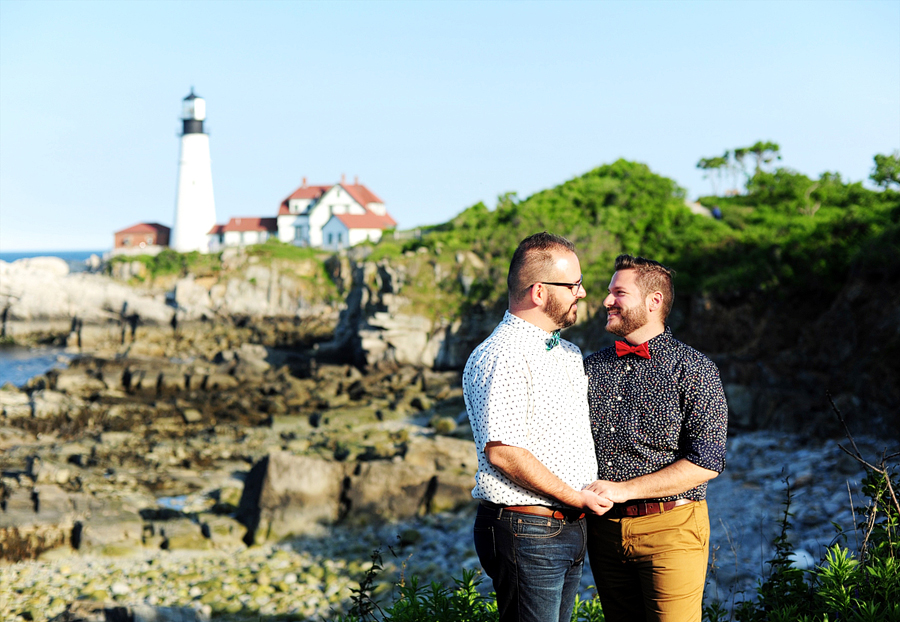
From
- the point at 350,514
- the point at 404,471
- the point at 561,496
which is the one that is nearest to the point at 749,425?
the point at 404,471

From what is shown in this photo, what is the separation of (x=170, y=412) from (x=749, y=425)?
1699 centimetres

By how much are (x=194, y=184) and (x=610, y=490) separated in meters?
64.5

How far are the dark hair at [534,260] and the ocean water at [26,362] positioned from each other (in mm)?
30893

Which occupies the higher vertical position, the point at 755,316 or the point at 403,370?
the point at 755,316

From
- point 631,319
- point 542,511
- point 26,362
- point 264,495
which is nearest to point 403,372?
point 264,495

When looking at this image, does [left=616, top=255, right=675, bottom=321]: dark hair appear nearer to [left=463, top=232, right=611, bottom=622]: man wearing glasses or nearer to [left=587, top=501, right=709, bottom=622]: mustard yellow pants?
[left=463, top=232, right=611, bottom=622]: man wearing glasses

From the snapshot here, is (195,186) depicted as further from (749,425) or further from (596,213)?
(749,425)

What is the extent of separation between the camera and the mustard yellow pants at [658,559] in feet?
11.1

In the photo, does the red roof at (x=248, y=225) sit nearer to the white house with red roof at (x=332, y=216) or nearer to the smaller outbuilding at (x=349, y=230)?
the white house with red roof at (x=332, y=216)

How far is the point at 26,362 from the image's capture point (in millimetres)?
34906

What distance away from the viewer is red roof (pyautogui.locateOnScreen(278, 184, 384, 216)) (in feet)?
203

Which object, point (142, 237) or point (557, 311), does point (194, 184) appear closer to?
point (142, 237)

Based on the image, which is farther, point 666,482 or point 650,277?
point 650,277

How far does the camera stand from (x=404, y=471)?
13.1 meters
